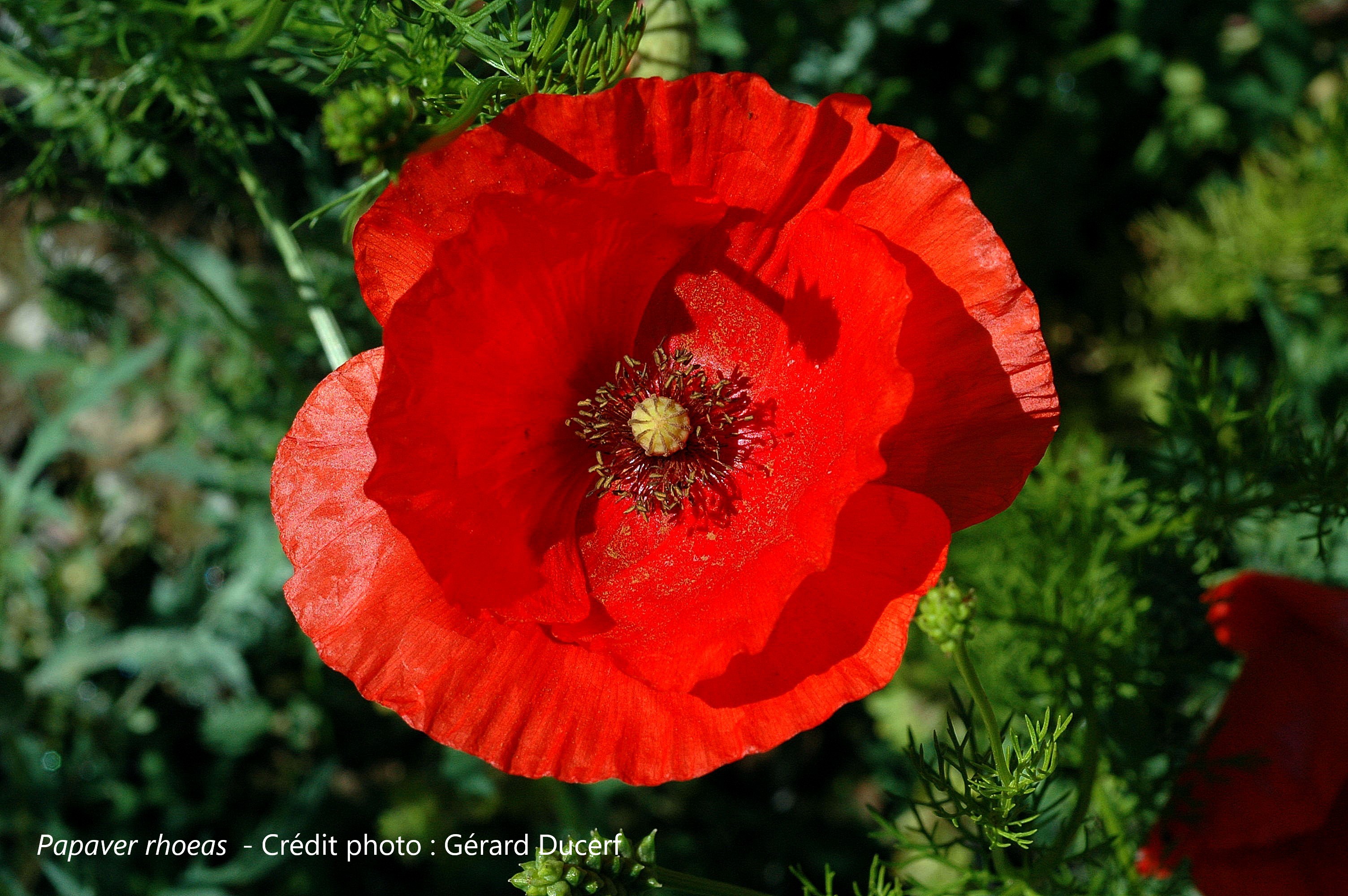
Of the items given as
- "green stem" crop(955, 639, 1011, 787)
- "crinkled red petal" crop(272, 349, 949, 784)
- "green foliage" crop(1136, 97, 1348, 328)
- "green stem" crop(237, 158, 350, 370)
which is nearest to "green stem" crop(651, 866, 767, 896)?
"crinkled red petal" crop(272, 349, 949, 784)

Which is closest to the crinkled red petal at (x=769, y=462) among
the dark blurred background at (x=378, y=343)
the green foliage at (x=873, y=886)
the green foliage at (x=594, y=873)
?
the green foliage at (x=594, y=873)

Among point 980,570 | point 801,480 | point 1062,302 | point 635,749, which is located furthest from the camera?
point 1062,302

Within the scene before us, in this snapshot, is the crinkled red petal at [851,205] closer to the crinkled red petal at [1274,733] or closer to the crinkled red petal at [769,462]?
the crinkled red petal at [769,462]

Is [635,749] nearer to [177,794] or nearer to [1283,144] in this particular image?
[177,794]

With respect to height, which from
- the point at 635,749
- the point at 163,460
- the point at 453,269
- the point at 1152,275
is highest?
the point at 453,269

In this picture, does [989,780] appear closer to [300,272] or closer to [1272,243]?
[300,272]

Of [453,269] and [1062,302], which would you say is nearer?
[453,269]

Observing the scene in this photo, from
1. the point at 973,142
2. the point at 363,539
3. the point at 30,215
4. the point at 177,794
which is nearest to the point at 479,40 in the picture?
the point at 363,539
